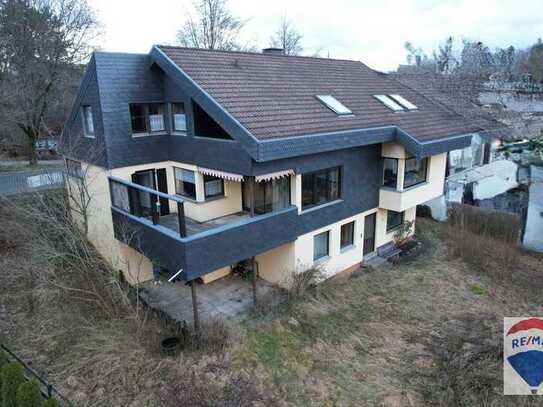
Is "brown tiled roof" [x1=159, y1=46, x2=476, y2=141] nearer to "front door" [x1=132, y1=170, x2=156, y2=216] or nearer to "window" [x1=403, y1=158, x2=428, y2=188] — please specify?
"window" [x1=403, y1=158, x2=428, y2=188]

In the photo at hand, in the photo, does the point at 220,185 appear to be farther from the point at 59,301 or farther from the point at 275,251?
the point at 59,301

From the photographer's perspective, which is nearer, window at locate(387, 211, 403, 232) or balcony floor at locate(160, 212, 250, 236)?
balcony floor at locate(160, 212, 250, 236)

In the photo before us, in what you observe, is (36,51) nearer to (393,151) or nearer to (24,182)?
(24,182)

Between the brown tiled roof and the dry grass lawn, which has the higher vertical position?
the brown tiled roof

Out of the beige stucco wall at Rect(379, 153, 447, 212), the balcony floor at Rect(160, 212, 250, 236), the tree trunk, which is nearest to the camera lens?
the balcony floor at Rect(160, 212, 250, 236)

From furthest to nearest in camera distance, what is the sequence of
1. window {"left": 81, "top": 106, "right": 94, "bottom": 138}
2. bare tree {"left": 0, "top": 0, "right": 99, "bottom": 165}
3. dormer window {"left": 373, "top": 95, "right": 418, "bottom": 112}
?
bare tree {"left": 0, "top": 0, "right": 99, "bottom": 165} → dormer window {"left": 373, "top": 95, "right": 418, "bottom": 112} → window {"left": 81, "top": 106, "right": 94, "bottom": 138}

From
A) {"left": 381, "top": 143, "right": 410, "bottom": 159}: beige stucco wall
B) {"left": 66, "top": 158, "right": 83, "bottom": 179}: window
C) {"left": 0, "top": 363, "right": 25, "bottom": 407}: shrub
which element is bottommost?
{"left": 0, "top": 363, "right": 25, "bottom": 407}: shrub

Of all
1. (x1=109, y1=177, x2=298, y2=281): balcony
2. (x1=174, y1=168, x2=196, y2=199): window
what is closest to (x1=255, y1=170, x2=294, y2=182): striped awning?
(x1=109, y1=177, x2=298, y2=281): balcony

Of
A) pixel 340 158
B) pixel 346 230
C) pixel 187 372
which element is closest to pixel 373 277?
pixel 346 230
